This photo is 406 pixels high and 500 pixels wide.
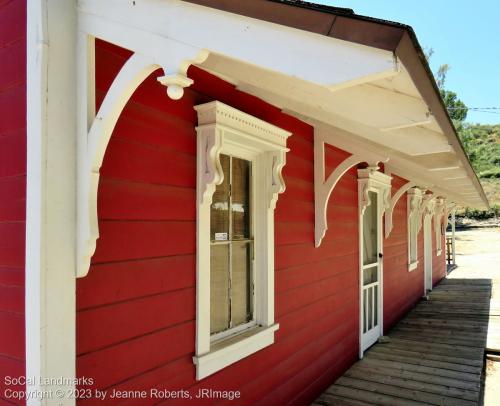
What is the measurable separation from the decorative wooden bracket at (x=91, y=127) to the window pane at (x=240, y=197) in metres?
1.11

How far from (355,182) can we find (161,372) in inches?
119

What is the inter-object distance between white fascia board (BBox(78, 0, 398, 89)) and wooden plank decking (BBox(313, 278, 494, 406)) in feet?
9.28

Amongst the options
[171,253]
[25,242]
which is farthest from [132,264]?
[25,242]

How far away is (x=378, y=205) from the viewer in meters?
Answer: 4.97

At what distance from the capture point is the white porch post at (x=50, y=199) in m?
1.27

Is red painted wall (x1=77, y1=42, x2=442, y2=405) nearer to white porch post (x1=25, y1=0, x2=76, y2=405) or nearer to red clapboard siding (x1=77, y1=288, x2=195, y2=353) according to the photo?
red clapboard siding (x1=77, y1=288, x2=195, y2=353)

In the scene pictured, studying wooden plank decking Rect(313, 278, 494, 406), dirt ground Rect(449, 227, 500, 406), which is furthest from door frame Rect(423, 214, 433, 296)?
wooden plank decking Rect(313, 278, 494, 406)

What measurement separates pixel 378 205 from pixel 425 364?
1.86m

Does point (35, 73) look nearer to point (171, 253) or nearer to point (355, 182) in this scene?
point (171, 253)

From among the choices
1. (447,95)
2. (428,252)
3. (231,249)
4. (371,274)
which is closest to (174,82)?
(231,249)

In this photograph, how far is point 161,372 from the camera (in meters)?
1.75

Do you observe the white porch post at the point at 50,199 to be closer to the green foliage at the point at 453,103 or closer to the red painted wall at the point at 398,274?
the red painted wall at the point at 398,274

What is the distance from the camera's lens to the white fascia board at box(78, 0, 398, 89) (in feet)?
3.15

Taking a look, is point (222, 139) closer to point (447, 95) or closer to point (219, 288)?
point (219, 288)
